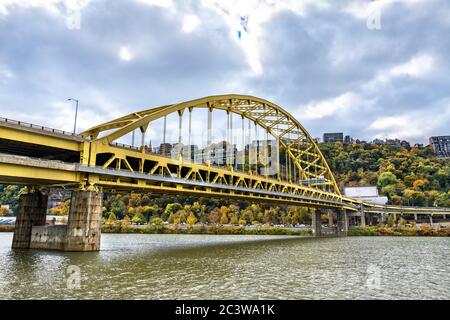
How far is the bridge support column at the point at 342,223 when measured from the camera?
83.3 metres

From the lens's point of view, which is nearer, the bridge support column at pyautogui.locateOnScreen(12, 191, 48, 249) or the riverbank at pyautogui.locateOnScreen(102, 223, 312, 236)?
the bridge support column at pyautogui.locateOnScreen(12, 191, 48, 249)

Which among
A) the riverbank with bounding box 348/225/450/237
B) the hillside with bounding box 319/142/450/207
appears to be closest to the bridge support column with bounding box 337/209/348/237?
the riverbank with bounding box 348/225/450/237

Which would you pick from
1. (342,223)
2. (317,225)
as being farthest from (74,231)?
(342,223)

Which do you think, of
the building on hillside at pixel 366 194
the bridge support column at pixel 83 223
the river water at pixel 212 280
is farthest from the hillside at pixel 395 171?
the bridge support column at pixel 83 223

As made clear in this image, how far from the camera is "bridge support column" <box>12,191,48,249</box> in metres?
31.7

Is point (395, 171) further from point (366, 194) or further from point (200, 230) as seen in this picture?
point (200, 230)

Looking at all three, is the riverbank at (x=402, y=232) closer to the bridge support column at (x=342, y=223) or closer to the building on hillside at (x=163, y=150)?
the bridge support column at (x=342, y=223)

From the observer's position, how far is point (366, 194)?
12244cm

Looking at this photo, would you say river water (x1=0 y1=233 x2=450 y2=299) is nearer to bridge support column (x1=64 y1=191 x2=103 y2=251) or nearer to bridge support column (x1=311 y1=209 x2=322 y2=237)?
bridge support column (x1=64 y1=191 x2=103 y2=251)

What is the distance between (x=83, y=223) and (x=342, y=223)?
7121cm

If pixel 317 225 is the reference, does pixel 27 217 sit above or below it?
above

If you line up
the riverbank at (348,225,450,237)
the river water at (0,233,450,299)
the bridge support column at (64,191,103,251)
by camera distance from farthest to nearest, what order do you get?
the riverbank at (348,225,450,237) < the bridge support column at (64,191,103,251) < the river water at (0,233,450,299)

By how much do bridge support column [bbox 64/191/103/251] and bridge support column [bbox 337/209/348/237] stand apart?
67740 millimetres

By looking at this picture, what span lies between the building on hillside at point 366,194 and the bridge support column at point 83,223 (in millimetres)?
108014
